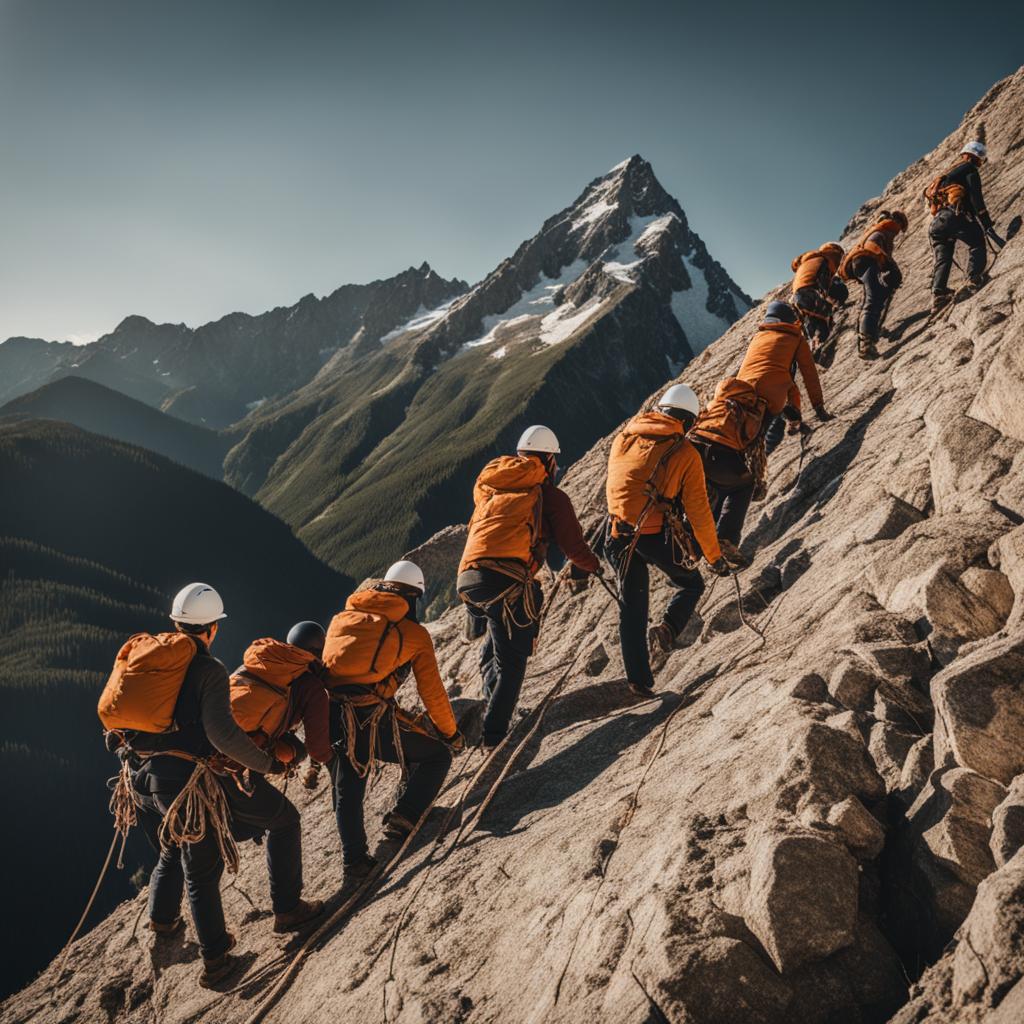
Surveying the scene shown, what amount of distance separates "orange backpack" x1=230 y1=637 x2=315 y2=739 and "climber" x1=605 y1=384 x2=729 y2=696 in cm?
403

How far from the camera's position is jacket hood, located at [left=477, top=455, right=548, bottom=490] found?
8.24m

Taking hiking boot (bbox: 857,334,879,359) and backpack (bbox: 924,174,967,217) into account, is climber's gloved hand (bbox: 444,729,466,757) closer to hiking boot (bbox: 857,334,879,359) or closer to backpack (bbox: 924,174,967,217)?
hiking boot (bbox: 857,334,879,359)

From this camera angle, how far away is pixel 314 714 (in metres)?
7.03

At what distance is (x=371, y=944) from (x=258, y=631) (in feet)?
483

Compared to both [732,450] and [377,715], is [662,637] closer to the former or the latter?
[732,450]

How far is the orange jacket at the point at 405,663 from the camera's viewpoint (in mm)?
7230

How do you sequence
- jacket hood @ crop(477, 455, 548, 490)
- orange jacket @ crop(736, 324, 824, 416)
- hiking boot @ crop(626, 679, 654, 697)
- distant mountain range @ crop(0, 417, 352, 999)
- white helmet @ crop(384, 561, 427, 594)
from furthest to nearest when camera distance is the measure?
distant mountain range @ crop(0, 417, 352, 999)
orange jacket @ crop(736, 324, 824, 416)
hiking boot @ crop(626, 679, 654, 697)
jacket hood @ crop(477, 455, 548, 490)
white helmet @ crop(384, 561, 427, 594)

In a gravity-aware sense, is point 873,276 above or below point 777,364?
above

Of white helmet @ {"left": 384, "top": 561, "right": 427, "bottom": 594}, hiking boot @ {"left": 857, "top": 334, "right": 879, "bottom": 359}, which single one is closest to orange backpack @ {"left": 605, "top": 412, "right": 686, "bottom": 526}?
white helmet @ {"left": 384, "top": 561, "right": 427, "bottom": 594}

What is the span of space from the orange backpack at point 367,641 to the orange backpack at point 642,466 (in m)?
3.04

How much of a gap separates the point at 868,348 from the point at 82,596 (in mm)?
140475

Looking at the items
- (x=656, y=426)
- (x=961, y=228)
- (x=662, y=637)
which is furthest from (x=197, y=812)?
(x=961, y=228)

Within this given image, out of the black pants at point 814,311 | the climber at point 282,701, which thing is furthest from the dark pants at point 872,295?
the climber at point 282,701

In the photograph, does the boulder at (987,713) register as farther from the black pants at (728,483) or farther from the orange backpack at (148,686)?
the orange backpack at (148,686)
